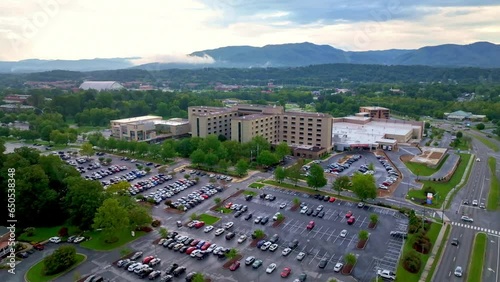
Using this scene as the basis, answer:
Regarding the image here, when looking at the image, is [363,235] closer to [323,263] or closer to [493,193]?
[323,263]

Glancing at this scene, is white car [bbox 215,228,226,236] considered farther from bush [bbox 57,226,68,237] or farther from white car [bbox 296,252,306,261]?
bush [bbox 57,226,68,237]

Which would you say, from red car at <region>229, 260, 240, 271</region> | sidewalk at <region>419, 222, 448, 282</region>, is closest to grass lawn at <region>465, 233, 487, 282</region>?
sidewalk at <region>419, 222, 448, 282</region>

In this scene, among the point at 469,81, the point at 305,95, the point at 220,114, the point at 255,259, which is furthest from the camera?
the point at 469,81

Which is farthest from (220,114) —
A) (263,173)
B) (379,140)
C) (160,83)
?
(160,83)

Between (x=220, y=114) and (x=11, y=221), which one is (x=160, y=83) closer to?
(x=220, y=114)

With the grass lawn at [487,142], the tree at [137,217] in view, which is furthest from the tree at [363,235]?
the grass lawn at [487,142]
